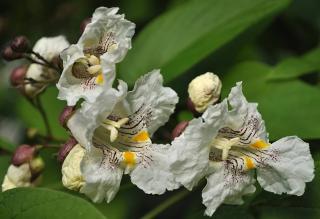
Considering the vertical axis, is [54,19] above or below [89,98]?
below

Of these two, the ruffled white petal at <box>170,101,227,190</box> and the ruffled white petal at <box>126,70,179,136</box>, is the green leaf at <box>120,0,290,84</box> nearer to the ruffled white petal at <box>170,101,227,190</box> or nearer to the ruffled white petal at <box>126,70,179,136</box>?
the ruffled white petal at <box>126,70,179,136</box>

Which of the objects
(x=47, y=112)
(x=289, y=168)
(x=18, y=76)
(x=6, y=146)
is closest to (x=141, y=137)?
(x=289, y=168)

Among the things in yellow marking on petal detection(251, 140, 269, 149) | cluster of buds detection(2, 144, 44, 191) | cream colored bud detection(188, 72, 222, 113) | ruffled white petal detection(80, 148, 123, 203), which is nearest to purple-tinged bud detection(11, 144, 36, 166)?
cluster of buds detection(2, 144, 44, 191)

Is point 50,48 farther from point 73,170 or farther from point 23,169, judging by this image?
point 73,170

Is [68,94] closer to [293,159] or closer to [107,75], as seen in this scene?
[107,75]

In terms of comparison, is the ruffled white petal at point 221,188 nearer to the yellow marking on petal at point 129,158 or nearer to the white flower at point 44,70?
the yellow marking on petal at point 129,158

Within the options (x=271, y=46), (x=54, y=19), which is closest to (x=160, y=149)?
(x=271, y=46)

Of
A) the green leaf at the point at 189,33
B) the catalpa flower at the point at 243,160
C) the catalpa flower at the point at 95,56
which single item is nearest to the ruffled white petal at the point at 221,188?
the catalpa flower at the point at 243,160
